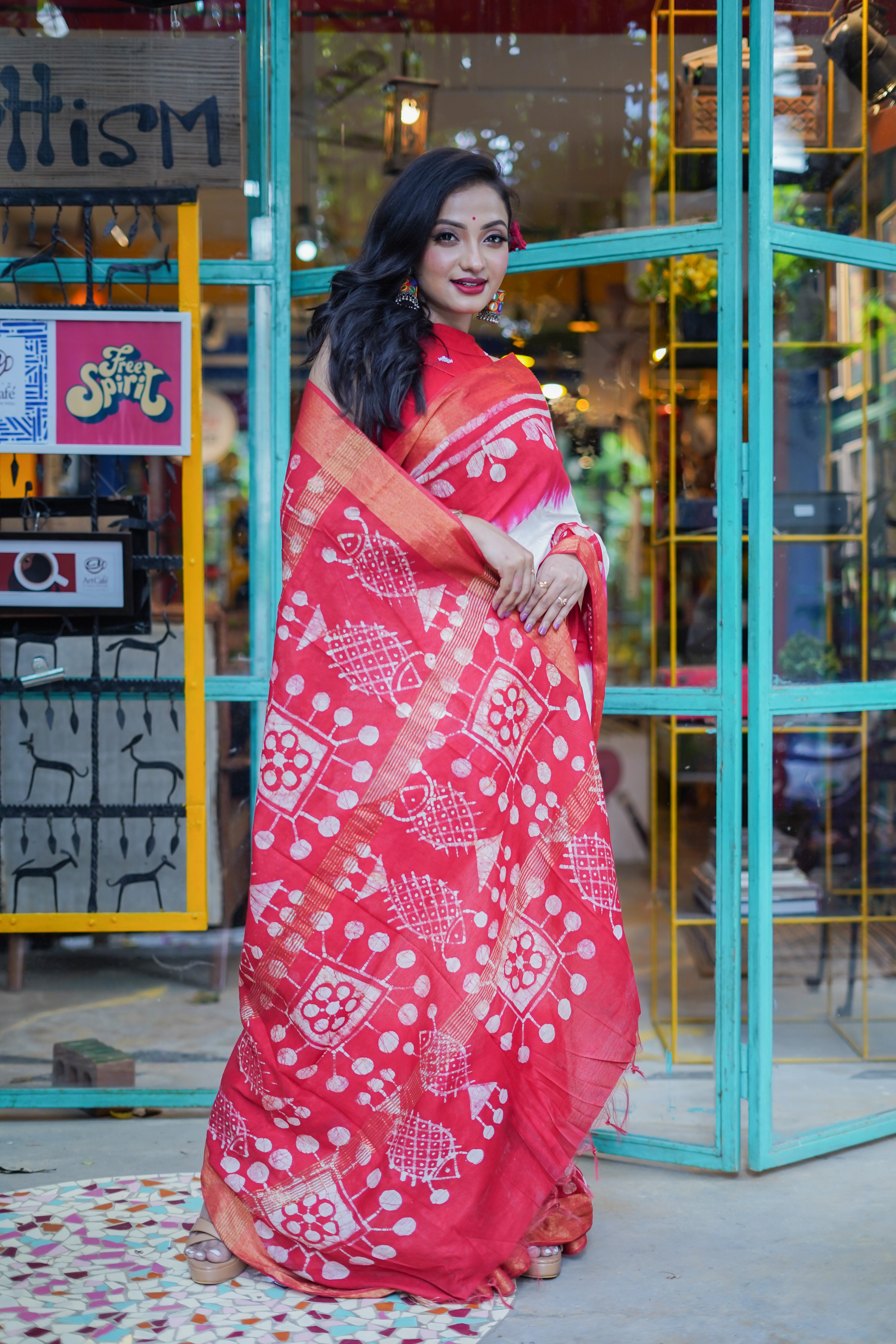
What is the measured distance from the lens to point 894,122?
8.65ft

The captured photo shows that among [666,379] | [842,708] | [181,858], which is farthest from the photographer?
[666,379]

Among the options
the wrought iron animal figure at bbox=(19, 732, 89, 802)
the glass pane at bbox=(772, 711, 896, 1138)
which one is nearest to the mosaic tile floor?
the wrought iron animal figure at bbox=(19, 732, 89, 802)

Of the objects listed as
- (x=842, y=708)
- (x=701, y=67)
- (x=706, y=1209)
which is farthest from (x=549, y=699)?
(x=701, y=67)

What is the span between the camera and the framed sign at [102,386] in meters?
2.52

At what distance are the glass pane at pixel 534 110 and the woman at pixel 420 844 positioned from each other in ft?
3.07

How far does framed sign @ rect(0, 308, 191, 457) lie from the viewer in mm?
2516

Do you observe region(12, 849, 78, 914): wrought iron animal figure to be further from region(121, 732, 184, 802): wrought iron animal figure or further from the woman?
the woman

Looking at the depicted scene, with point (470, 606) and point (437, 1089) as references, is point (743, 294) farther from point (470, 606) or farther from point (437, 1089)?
point (437, 1089)

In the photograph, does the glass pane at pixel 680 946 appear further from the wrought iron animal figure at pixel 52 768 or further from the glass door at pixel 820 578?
the wrought iron animal figure at pixel 52 768

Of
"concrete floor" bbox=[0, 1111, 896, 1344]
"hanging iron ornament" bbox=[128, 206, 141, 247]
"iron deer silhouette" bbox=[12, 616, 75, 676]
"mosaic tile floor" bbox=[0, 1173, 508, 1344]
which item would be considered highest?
"hanging iron ornament" bbox=[128, 206, 141, 247]

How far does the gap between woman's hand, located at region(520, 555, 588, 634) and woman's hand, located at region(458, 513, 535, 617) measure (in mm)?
18

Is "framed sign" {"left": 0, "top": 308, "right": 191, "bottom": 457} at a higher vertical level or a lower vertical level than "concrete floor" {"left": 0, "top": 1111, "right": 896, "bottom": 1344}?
higher

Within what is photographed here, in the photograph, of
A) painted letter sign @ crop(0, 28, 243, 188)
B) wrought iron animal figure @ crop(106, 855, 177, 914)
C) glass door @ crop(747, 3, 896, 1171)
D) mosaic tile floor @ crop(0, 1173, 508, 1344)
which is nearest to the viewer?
mosaic tile floor @ crop(0, 1173, 508, 1344)

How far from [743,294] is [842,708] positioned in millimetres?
1536
